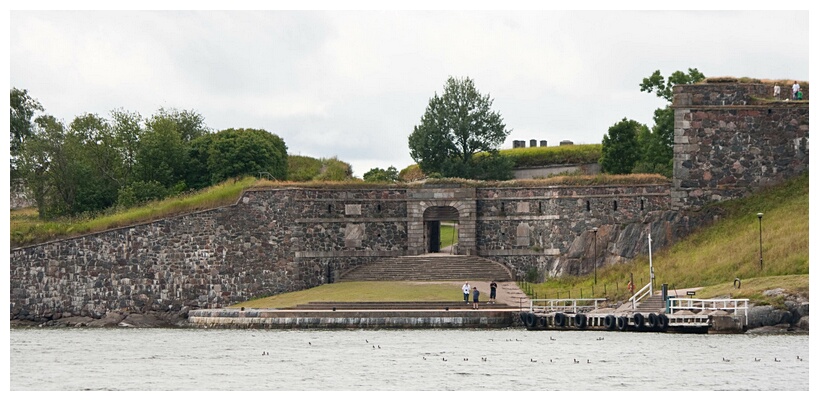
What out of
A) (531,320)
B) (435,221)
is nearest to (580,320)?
(531,320)

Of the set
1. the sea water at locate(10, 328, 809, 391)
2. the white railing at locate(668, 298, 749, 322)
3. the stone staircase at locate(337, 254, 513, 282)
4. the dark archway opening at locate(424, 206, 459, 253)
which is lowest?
the sea water at locate(10, 328, 809, 391)

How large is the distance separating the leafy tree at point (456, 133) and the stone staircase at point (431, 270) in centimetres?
1210

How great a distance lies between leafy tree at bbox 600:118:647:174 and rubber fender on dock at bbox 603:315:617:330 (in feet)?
87.6

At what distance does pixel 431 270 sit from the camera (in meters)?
77.2

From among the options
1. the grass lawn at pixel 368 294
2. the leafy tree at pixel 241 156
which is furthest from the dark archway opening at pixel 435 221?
the leafy tree at pixel 241 156

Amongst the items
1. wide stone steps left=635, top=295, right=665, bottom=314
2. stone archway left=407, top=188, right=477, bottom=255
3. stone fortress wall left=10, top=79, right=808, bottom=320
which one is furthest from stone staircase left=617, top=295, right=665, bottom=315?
stone archway left=407, top=188, right=477, bottom=255

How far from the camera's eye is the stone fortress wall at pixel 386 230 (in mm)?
74625

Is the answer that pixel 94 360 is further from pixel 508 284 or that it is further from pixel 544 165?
pixel 544 165

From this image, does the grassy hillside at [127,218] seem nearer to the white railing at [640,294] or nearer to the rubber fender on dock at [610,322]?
the white railing at [640,294]

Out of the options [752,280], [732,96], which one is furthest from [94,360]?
[732,96]

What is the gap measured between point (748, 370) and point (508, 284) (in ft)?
92.4

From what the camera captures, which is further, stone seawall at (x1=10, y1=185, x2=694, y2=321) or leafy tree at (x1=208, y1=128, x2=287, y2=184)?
leafy tree at (x1=208, y1=128, x2=287, y2=184)

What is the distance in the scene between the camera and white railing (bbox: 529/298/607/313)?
217 ft

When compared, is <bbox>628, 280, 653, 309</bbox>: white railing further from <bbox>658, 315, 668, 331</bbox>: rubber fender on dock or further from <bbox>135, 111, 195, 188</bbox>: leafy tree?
<bbox>135, 111, 195, 188</bbox>: leafy tree
